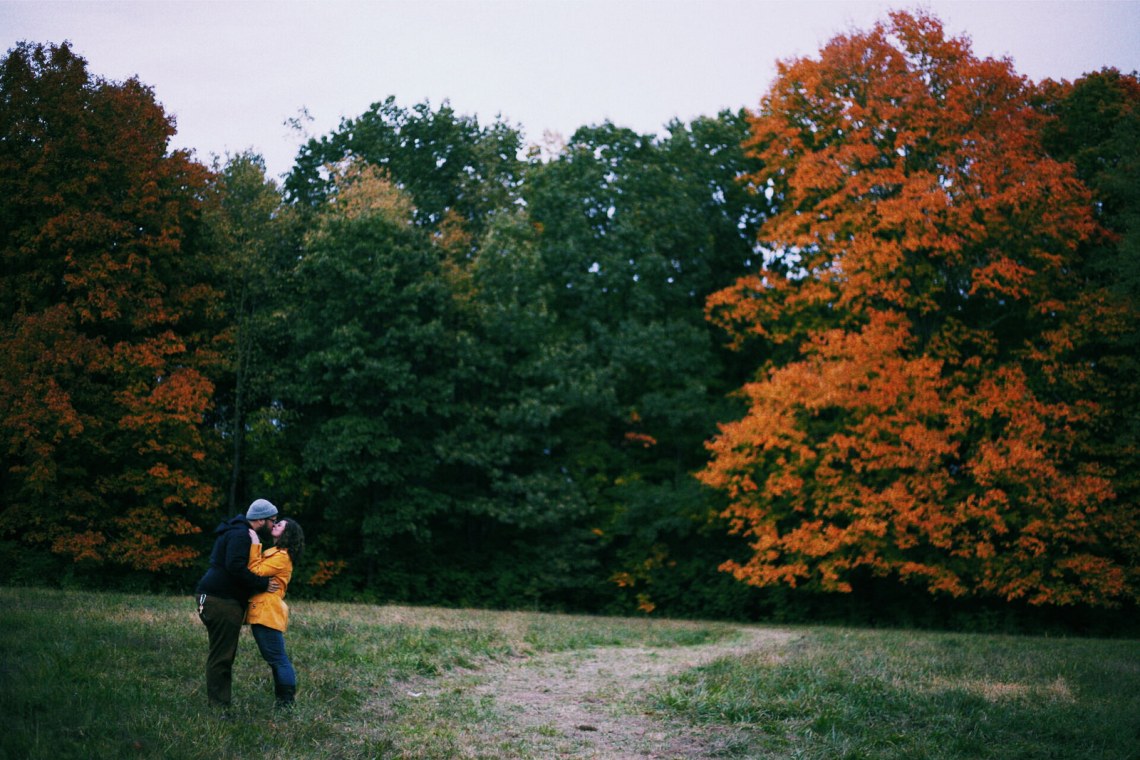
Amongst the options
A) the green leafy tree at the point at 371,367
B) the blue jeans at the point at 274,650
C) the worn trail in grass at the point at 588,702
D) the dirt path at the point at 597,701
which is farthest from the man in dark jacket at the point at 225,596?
the green leafy tree at the point at 371,367

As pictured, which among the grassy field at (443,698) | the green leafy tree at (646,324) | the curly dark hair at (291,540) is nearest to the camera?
the grassy field at (443,698)

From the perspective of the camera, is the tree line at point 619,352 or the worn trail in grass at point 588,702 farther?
the tree line at point 619,352

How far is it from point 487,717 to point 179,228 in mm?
19829

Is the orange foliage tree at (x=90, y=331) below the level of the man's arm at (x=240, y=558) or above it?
above

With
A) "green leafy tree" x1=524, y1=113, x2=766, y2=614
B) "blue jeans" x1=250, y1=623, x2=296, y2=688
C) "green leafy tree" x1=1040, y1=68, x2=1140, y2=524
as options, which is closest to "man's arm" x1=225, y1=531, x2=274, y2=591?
"blue jeans" x1=250, y1=623, x2=296, y2=688

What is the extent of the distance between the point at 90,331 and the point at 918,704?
21977mm

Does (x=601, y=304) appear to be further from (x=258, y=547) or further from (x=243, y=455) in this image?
(x=258, y=547)

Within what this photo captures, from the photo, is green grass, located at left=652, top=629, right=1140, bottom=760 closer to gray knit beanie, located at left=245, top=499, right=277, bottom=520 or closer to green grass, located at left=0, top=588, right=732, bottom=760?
green grass, located at left=0, top=588, right=732, bottom=760

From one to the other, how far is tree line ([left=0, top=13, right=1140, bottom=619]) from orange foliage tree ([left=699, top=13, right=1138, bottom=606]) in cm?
10

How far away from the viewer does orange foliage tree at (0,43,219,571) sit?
21297 mm

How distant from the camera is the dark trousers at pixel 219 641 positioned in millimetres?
7492

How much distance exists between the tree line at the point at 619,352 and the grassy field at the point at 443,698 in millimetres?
7752

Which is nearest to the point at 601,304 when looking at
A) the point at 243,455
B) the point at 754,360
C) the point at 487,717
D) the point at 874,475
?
the point at 754,360

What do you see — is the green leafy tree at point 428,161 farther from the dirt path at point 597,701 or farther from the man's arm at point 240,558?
the man's arm at point 240,558
